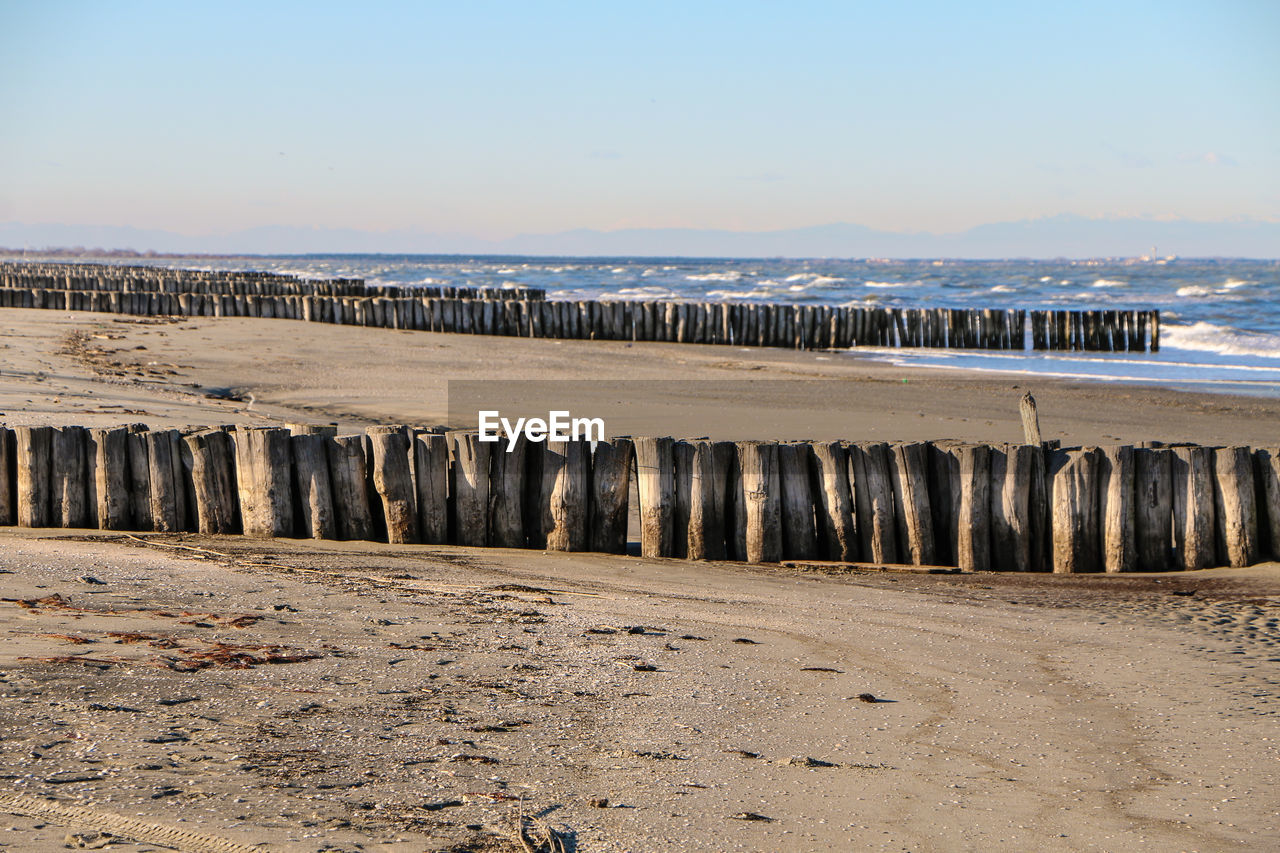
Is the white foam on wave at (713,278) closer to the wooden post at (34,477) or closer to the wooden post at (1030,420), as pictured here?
the wooden post at (1030,420)

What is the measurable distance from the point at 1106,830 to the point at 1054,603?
10.6ft

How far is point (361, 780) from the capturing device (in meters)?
3.33

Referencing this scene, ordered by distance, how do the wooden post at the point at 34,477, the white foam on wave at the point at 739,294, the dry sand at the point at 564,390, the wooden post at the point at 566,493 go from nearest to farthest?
1. the wooden post at the point at 34,477
2. the wooden post at the point at 566,493
3. the dry sand at the point at 564,390
4. the white foam on wave at the point at 739,294

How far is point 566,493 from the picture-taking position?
7215 millimetres

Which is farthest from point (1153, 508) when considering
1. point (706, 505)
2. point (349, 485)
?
point (349, 485)

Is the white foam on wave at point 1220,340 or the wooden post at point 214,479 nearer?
the wooden post at point 214,479

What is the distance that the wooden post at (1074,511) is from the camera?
24.0ft

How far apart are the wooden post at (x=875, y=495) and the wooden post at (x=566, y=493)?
68.7 inches

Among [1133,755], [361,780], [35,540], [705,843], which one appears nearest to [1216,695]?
[1133,755]

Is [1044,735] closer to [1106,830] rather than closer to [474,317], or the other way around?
[1106,830]

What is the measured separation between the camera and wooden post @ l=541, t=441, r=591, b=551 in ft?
23.7

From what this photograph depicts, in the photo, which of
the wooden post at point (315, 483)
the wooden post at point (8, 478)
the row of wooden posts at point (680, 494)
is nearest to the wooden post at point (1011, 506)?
the row of wooden posts at point (680, 494)

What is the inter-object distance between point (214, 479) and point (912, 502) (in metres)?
4.50

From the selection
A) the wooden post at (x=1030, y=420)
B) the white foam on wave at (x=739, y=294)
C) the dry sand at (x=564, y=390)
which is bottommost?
the dry sand at (x=564, y=390)
